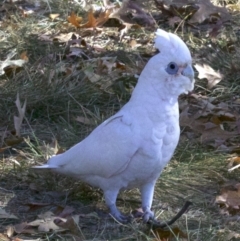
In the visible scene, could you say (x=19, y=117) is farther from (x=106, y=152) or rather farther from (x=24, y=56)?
(x=106, y=152)

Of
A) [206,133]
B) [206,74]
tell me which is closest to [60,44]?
[206,74]

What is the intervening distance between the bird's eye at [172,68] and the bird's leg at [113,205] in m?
0.64

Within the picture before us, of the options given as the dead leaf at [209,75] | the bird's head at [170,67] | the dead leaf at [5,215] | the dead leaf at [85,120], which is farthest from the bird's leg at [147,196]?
the dead leaf at [209,75]

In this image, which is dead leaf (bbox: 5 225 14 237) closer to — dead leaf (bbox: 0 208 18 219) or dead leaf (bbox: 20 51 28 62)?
dead leaf (bbox: 0 208 18 219)

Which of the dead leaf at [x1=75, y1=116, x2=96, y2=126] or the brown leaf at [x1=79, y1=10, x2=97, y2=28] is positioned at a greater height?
the dead leaf at [x1=75, y1=116, x2=96, y2=126]

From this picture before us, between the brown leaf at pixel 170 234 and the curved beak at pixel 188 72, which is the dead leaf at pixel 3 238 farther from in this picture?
the curved beak at pixel 188 72

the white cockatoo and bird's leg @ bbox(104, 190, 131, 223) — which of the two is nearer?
the white cockatoo

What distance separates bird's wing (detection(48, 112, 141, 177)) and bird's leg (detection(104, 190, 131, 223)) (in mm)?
115

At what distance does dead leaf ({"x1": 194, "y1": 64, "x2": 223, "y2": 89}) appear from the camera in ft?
15.6

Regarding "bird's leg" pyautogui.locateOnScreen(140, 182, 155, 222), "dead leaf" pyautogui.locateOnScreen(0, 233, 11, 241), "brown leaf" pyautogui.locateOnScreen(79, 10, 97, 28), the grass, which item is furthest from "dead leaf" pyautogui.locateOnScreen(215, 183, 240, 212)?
"brown leaf" pyautogui.locateOnScreen(79, 10, 97, 28)

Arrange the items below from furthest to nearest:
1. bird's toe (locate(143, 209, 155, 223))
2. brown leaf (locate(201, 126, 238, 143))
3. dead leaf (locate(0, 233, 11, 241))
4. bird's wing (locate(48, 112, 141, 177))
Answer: brown leaf (locate(201, 126, 238, 143))
bird's toe (locate(143, 209, 155, 223))
bird's wing (locate(48, 112, 141, 177))
dead leaf (locate(0, 233, 11, 241))

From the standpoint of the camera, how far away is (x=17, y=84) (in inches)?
178

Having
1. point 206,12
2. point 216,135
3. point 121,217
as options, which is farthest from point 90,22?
point 121,217

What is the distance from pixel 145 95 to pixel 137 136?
0.62 feet
